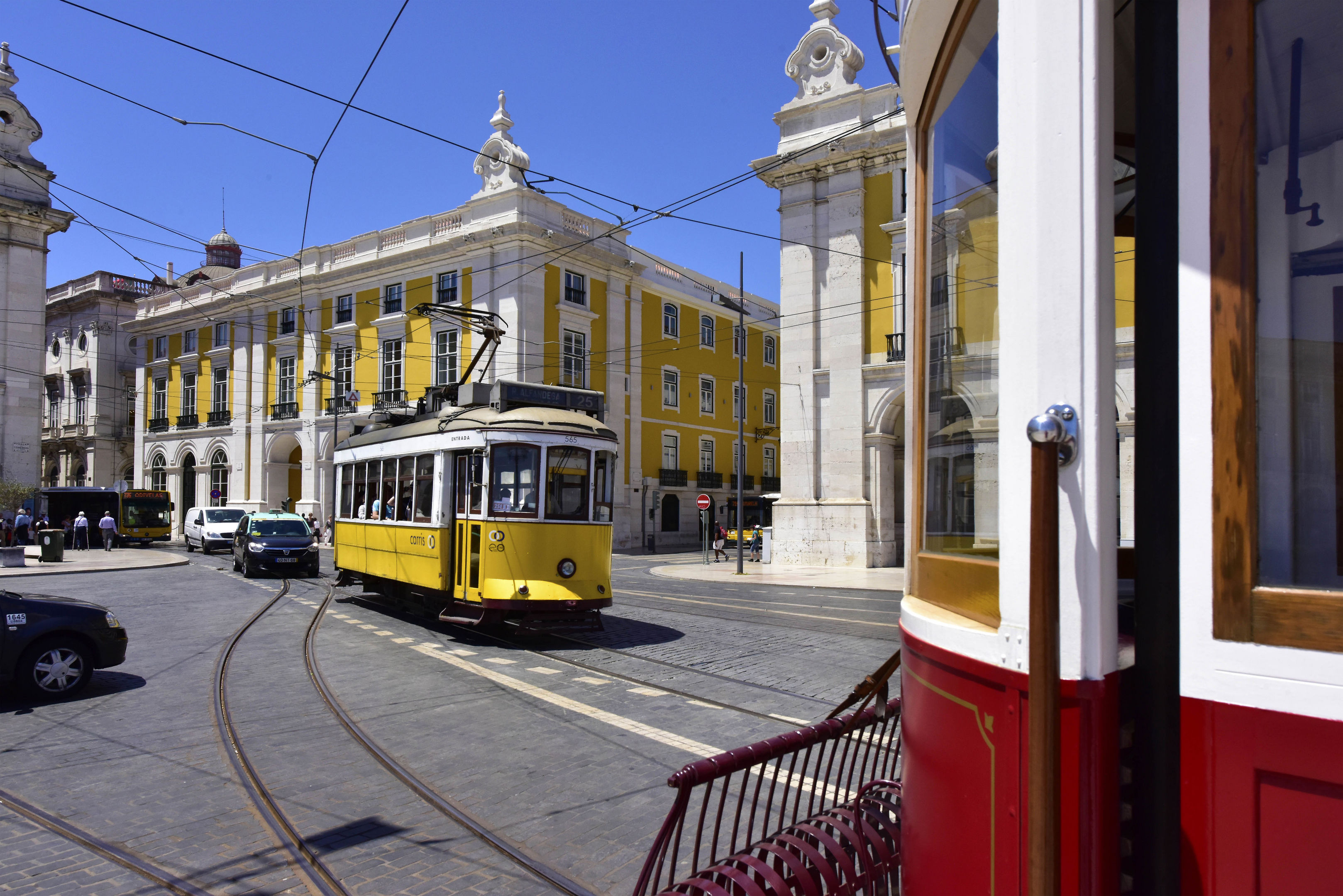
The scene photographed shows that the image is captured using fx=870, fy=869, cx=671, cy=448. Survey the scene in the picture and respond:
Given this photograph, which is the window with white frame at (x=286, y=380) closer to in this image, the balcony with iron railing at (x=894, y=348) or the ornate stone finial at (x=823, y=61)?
the ornate stone finial at (x=823, y=61)

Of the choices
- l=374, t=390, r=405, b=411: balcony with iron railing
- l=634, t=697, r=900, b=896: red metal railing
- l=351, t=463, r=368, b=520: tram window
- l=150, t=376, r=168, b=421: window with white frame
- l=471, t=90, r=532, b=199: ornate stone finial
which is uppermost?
l=471, t=90, r=532, b=199: ornate stone finial

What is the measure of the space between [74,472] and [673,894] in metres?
62.8

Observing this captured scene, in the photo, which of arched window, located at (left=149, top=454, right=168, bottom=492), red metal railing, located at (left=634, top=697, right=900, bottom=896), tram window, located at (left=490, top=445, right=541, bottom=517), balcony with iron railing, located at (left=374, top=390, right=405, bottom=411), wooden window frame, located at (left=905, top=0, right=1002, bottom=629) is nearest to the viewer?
wooden window frame, located at (left=905, top=0, right=1002, bottom=629)

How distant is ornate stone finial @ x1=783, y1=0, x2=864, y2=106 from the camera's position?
26.0 m

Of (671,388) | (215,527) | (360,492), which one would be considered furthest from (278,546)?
(671,388)

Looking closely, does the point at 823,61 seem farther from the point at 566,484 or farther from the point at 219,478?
the point at 219,478

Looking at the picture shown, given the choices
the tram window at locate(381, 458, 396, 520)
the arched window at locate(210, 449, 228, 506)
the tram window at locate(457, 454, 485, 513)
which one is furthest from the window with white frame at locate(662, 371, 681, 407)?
the tram window at locate(457, 454, 485, 513)

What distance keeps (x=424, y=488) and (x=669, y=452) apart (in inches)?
1194

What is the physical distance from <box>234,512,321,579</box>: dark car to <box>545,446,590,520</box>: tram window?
12.9 metres

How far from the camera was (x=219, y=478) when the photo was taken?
44.0 metres

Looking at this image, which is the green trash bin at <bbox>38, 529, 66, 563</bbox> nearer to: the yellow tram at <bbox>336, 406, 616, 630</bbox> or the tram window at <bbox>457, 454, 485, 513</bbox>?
the yellow tram at <bbox>336, 406, 616, 630</bbox>

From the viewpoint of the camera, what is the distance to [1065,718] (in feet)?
4.71

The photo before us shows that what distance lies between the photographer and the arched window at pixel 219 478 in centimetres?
4306

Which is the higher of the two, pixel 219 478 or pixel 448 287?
pixel 448 287
